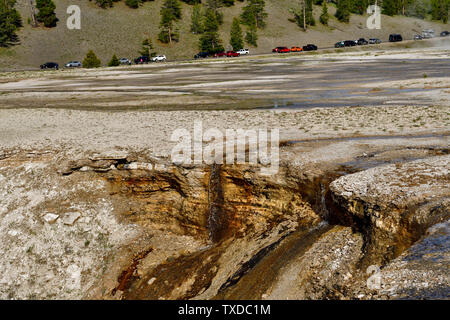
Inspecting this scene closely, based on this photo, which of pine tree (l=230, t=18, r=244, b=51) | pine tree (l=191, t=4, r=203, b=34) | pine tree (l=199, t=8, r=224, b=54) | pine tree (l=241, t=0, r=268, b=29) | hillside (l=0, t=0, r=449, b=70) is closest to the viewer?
hillside (l=0, t=0, r=449, b=70)

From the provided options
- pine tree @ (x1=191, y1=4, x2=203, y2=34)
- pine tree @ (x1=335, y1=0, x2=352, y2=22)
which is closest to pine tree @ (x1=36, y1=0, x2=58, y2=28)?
pine tree @ (x1=191, y1=4, x2=203, y2=34)

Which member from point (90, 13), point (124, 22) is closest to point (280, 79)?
point (124, 22)

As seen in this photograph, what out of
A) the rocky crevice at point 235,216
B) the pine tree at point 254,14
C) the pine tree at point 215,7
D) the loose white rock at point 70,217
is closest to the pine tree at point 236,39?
the pine tree at point 254,14

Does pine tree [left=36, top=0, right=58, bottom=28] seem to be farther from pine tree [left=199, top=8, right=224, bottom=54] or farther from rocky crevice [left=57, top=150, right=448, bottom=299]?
rocky crevice [left=57, top=150, right=448, bottom=299]

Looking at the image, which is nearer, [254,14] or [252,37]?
[252,37]

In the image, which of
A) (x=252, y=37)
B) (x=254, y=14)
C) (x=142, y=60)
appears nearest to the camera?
(x=142, y=60)

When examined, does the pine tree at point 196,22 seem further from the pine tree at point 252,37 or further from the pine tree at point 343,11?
the pine tree at point 343,11

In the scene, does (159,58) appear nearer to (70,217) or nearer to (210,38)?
(210,38)

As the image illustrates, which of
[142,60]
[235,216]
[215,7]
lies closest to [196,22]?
[215,7]
